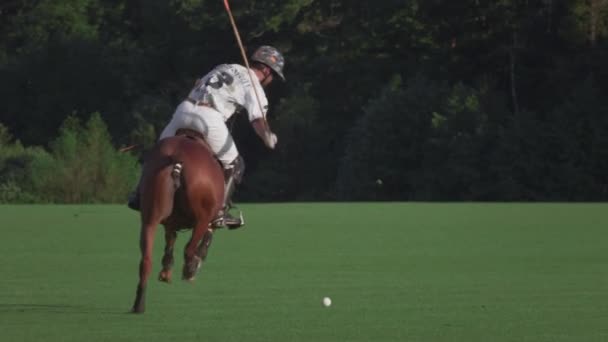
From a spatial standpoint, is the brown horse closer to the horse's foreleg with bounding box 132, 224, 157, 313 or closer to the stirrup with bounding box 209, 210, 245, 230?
the horse's foreleg with bounding box 132, 224, 157, 313

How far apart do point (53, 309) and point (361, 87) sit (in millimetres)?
55993

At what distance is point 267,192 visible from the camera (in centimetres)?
6556

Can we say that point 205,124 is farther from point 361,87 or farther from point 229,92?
point 361,87

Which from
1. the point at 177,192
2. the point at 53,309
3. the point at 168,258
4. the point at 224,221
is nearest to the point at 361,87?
the point at 224,221

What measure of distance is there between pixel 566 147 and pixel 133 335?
47.7 meters

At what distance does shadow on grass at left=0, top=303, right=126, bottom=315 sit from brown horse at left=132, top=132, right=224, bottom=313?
0.38 meters

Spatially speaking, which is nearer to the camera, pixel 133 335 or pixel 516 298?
pixel 133 335

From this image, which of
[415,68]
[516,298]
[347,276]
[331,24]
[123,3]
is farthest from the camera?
[123,3]

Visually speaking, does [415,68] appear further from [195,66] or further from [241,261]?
[241,261]

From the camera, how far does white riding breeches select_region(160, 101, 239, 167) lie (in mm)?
12406

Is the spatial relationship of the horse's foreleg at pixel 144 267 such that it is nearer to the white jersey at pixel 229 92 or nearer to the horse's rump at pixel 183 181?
the horse's rump at pixel 183 181

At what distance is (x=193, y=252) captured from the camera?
1220 centimetres

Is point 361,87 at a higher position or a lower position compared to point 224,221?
lower

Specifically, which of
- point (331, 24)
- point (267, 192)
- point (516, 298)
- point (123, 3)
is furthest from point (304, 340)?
point (123, 3)
